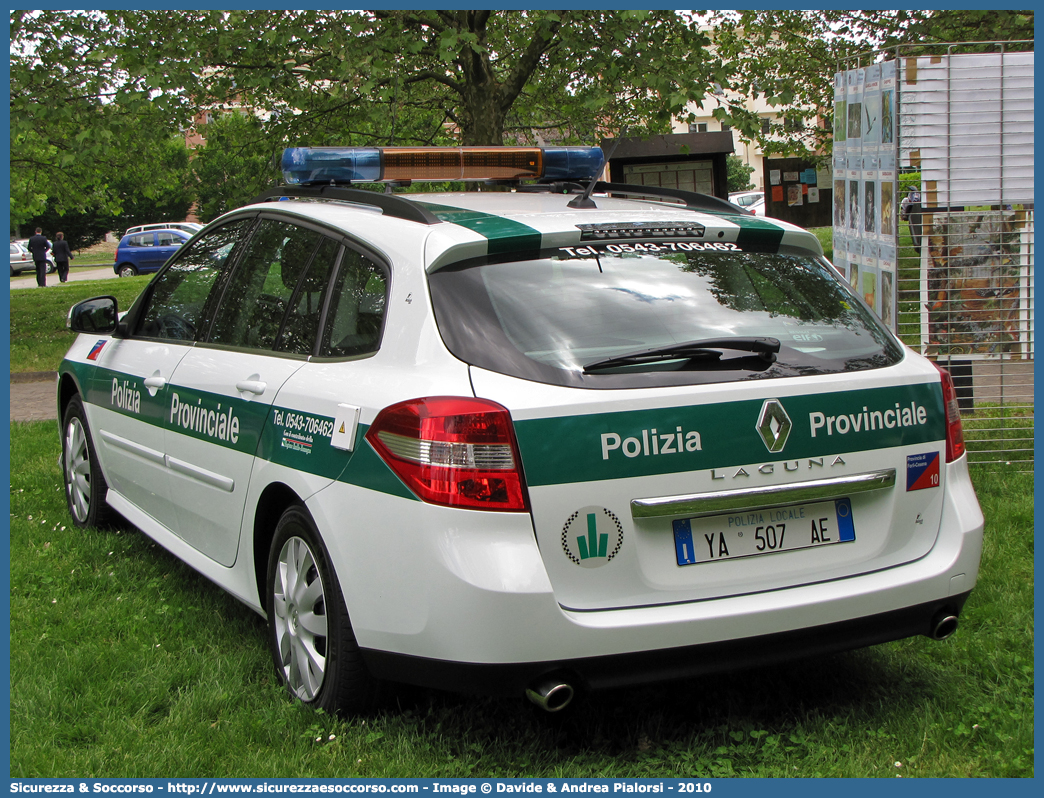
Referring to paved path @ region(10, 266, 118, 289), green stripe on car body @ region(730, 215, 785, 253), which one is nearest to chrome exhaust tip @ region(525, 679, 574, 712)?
green stripe on car body @ region(730, 215, 785, 253)

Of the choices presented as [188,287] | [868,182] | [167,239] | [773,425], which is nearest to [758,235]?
[773,425]

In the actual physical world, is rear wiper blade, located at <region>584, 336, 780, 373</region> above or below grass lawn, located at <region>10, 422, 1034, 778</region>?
above

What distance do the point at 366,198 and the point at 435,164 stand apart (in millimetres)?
888

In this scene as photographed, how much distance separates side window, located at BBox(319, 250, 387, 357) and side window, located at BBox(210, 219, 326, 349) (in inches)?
12.3

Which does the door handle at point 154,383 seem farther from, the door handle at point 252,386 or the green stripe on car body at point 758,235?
the green stripe on car body at point 758,235

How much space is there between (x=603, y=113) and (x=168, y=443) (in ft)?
38.7

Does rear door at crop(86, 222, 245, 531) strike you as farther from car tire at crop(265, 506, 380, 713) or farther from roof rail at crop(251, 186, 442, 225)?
car tire at crop(265, 506, 380, 713)

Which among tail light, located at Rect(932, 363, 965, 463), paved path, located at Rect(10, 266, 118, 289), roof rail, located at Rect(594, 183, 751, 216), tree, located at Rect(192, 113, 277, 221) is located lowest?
paved path, located at Rect(10, 266, 118, 289)

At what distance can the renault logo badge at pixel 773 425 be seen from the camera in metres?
3.06

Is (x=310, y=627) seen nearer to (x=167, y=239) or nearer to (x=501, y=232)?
(x=501, y=232)

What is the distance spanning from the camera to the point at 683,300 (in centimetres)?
328

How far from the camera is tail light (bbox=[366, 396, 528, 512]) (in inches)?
113

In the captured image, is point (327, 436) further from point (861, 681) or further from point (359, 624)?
point (861, 681)

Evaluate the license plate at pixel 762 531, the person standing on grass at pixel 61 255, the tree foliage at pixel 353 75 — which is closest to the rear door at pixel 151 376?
Answer: the license plate at pixel 762 531
